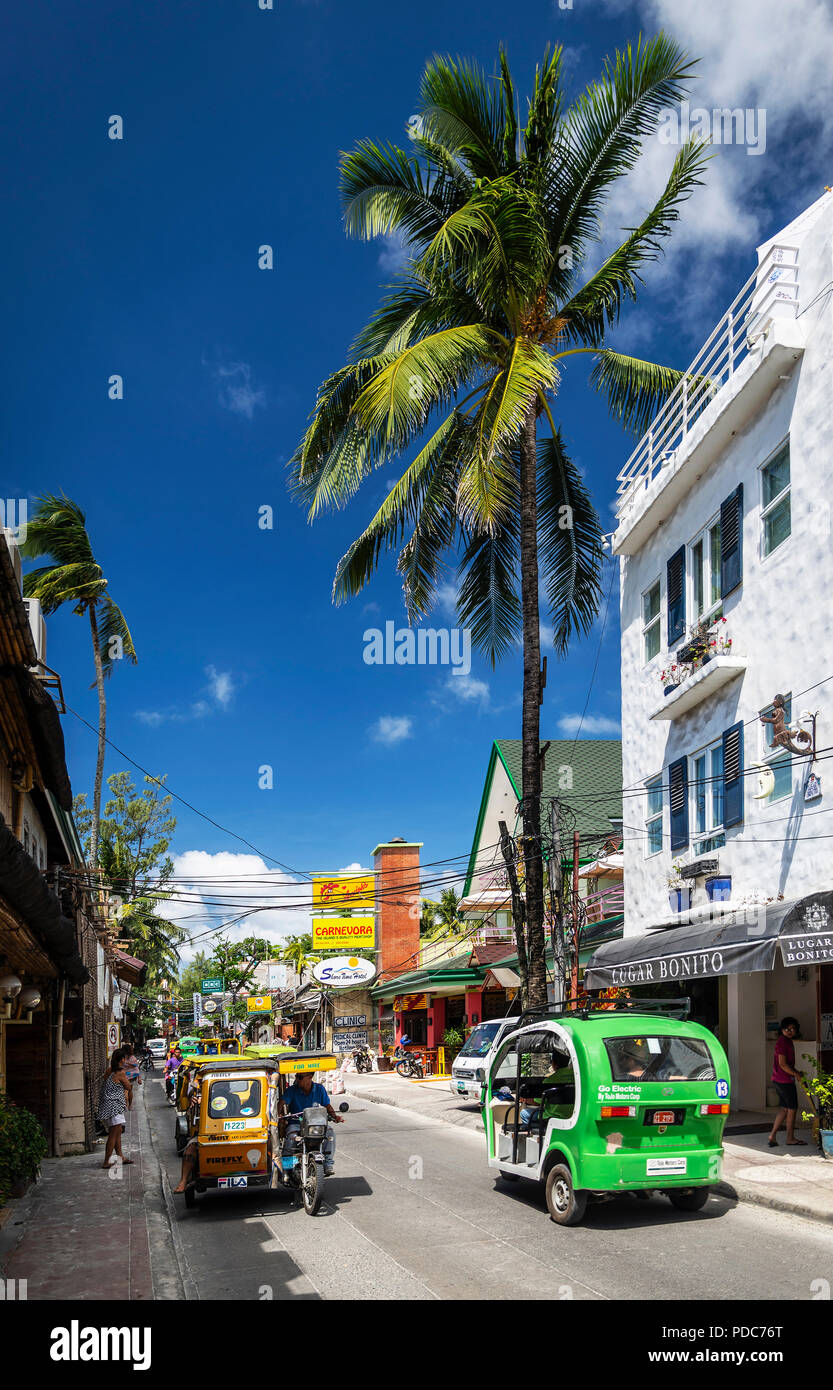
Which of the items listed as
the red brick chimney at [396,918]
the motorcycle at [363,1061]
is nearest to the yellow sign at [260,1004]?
the red brick chimney at [396,918]

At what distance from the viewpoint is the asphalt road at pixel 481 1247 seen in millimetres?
8297

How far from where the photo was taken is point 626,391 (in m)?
20.4

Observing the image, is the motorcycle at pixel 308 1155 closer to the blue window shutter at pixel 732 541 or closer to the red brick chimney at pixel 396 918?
the blue window shutter at pixel 732 541

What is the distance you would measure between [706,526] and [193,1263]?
539 inches

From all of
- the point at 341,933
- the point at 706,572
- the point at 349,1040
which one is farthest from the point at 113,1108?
the point at 349,1040

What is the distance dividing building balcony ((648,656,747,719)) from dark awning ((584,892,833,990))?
3.59 metres

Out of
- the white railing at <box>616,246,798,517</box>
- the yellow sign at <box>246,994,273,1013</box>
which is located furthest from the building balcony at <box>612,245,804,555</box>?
the yellow sign at <box>246,994,273,1013</box>

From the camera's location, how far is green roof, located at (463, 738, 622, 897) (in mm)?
36469

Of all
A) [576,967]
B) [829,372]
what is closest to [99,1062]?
[576,967]

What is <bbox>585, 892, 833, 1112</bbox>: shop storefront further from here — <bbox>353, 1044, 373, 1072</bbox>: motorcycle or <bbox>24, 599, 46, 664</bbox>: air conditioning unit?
<bbox>353, 1044, 373, 1072</bbox>: motorcycle

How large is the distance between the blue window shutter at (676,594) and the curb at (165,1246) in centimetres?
1218

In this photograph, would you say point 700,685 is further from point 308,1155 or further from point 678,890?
point 308,1155
